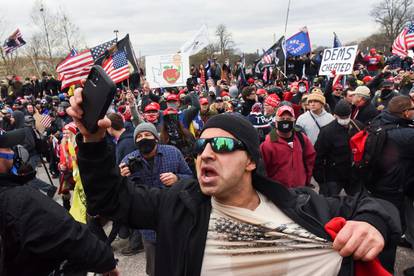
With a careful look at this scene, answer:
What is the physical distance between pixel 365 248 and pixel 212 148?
0.81m

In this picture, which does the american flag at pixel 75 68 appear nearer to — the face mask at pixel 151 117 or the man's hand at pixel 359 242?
the face mask at pixel 151 117

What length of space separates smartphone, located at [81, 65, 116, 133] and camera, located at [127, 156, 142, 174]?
220 centimetres

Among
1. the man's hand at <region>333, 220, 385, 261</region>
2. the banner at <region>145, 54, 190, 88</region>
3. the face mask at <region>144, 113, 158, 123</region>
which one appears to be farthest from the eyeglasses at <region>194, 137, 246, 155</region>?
the banner at <region>145, 54, 190, 88</region>

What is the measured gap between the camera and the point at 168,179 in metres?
3.72

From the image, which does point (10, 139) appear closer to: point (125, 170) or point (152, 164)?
point (125, 170)

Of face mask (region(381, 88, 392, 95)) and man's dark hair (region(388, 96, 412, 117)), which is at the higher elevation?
man's dark hair (region(388, 96, 412, 117))

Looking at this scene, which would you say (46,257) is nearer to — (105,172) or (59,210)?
(59,210)

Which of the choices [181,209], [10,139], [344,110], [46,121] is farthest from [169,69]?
[181,209]

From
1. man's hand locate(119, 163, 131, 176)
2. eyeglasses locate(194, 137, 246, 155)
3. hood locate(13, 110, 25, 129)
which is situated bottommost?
hood locate(13, 110, 25, 129)

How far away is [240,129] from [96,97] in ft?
2.42

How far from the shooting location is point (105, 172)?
1754mm

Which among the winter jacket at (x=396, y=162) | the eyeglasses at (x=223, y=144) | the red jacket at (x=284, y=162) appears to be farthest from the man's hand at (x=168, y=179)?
the winter jacket at (x=396, y=162)

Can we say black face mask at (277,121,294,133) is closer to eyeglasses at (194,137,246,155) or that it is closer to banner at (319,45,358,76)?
eyeglasses at (194,137,246,155)

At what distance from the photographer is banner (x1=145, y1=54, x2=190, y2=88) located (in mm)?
10211
